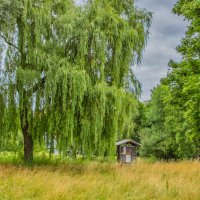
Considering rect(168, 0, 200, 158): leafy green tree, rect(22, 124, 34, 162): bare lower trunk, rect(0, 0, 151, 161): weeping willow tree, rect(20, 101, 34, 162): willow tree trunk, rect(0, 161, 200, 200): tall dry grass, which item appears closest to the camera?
rect(0, 161, 200, 200): tall dry grass

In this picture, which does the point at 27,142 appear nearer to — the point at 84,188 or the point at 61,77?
the point at 61,77

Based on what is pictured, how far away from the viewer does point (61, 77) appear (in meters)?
11.5

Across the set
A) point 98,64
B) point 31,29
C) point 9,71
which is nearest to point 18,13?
point 31,29

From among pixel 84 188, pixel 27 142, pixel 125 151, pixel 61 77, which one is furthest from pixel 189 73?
pixel 125 151

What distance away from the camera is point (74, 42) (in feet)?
40.9

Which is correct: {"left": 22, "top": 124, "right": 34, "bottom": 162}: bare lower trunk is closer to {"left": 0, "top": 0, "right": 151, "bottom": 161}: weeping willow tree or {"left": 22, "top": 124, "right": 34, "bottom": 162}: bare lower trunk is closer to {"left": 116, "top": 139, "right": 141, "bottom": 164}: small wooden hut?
{"left": 0, "top": 0, "right": 151, "bottom": 161}: weeping willow tree

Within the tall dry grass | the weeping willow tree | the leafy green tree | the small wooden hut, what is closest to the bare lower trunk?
the weeping willow tree

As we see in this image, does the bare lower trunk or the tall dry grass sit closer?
the tall dry grass

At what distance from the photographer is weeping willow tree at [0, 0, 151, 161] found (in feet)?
38.3

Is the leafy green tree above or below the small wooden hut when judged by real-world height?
above

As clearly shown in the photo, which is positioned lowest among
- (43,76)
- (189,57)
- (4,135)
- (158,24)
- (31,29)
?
(4,135)

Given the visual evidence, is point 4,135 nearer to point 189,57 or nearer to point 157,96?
point 189,57

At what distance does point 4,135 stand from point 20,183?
4.78m

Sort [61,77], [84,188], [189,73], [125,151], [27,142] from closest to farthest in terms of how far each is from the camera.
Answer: [84,188] → [61,77] → [189,73] → [27,142] → [125,151]
